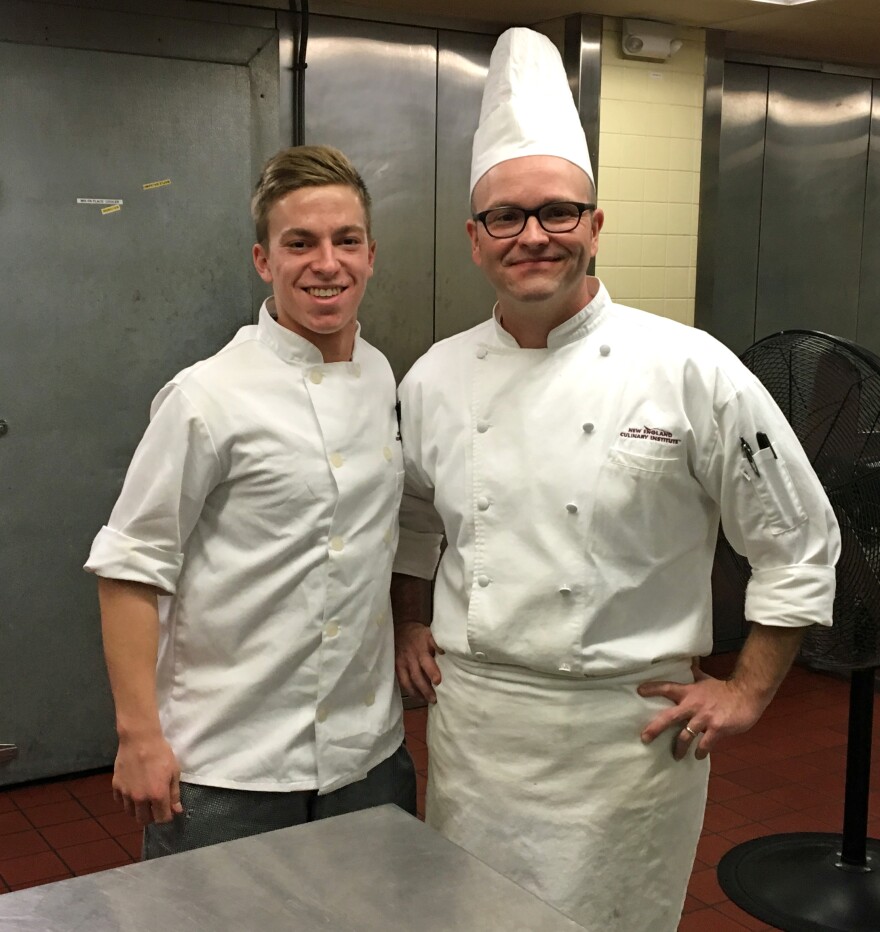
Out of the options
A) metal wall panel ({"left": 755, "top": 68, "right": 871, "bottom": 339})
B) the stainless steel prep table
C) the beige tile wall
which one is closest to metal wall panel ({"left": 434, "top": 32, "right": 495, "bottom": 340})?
the beige tile wall

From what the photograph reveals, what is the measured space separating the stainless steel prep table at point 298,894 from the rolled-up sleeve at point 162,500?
51 centimetres

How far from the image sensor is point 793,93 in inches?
194

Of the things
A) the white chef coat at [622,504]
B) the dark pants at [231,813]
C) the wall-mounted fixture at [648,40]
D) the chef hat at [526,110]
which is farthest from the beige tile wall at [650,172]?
the dark pants at [231,813]

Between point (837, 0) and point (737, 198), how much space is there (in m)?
1.10

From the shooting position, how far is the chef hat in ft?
6.48

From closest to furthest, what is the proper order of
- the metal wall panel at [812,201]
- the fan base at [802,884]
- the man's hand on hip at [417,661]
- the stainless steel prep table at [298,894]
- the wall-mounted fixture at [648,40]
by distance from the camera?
the stainless steel prep table at [298,894], the man's hand on hip at [417,661], the fan base at [802,884], the wall-mounted fixture at [648,40], the metal wall panel at [812,201]

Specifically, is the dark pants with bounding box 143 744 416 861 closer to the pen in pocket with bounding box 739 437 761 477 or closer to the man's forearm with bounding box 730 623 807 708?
the man's forearm with bounding box 730 623 807 708

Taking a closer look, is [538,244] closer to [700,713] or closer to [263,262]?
[263,262]

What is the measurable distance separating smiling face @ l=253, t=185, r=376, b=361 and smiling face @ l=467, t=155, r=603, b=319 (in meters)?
0.23

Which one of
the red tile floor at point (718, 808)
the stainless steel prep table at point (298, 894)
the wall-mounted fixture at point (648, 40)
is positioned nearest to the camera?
the stainless steel prep table at point (298, 894)

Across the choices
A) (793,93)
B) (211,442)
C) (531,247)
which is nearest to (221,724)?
(211,442)

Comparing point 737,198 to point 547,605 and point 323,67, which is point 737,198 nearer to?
point 323,67

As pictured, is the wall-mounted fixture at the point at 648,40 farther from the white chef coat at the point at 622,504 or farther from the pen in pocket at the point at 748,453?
the pen in pocket at the point at 748,453

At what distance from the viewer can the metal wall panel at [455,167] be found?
13.3ft
